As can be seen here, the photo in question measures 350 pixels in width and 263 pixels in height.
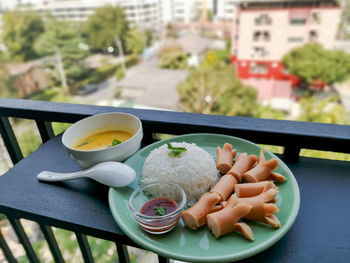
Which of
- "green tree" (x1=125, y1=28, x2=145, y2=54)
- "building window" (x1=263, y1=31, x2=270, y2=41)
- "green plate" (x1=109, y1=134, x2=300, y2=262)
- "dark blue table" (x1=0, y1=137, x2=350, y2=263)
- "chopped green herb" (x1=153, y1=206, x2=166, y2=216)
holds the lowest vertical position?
"green tree" (x1=125, y1=28, x2=145, y2=54)

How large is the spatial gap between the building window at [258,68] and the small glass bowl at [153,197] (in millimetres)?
16780

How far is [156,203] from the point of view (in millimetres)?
616

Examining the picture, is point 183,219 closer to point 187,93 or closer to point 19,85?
point 187,93

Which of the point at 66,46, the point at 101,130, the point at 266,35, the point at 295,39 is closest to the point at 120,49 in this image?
the point at 66,46

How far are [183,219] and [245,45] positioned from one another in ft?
54.1

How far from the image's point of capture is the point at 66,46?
58.1ft

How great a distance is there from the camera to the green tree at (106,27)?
65.6 feet

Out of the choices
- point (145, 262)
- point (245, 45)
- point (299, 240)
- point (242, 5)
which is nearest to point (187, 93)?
point (245, 45)

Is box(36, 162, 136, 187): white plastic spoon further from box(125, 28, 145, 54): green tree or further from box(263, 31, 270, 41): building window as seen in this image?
box(125, 28, 145, 54): green tree

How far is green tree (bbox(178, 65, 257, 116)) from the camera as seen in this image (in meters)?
12.6

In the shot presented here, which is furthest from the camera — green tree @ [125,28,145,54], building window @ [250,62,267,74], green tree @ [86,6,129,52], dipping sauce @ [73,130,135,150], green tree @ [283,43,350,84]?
green tree @ [125,28,145,54]

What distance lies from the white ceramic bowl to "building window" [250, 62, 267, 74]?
16.6 m

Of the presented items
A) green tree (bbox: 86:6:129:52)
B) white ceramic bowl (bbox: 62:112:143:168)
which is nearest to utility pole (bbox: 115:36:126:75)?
green tree (bbox: 86:6:129:52)

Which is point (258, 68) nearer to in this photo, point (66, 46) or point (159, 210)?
point (66, 46)
